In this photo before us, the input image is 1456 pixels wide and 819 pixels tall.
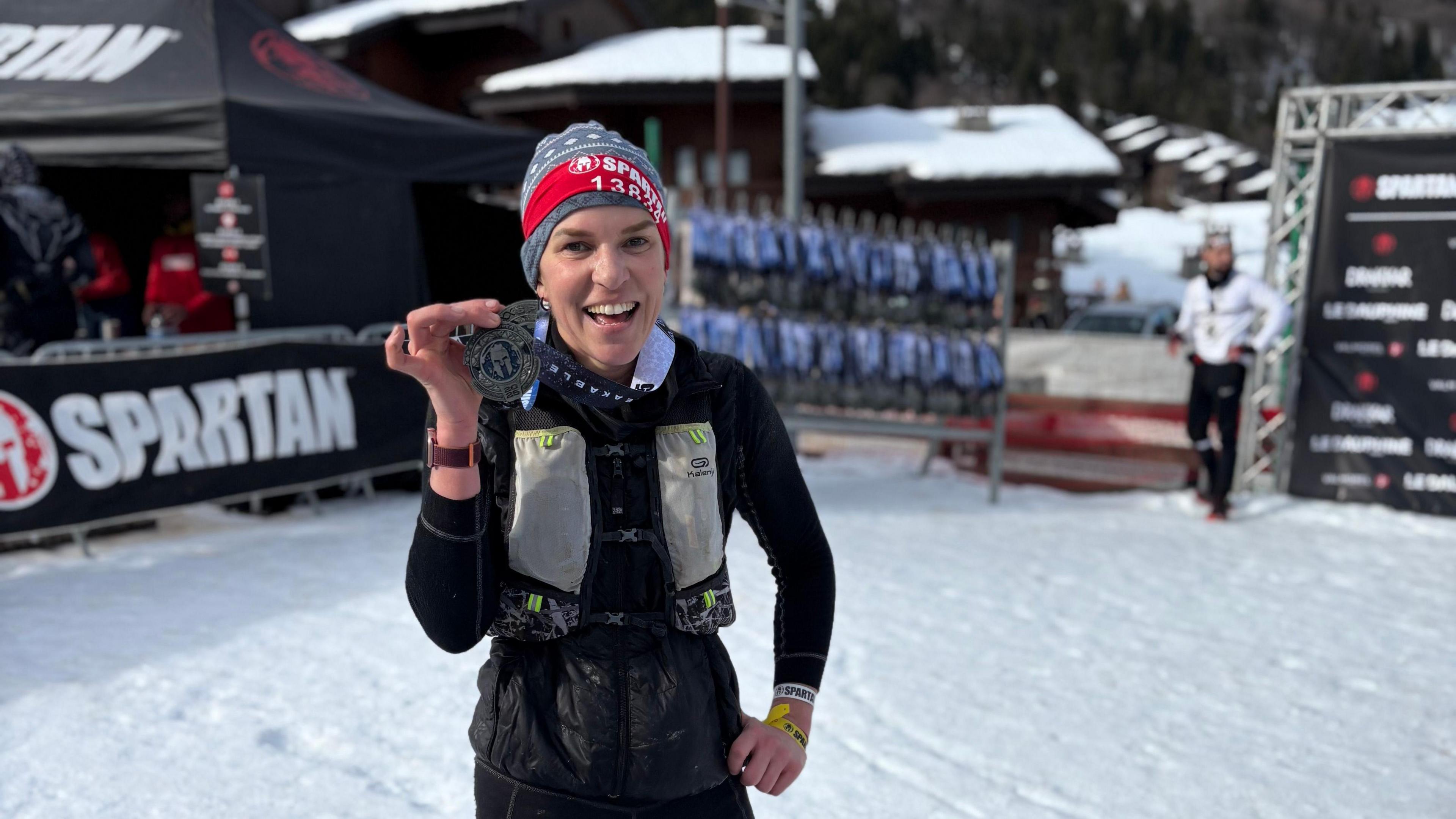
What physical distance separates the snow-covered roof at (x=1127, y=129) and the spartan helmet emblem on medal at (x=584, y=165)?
228 feet

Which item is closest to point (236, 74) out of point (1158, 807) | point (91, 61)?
point (91, 61)

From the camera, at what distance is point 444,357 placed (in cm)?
136

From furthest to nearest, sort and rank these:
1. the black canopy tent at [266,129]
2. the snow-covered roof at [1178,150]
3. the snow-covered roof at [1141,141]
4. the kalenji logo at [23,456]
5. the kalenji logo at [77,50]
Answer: the snow-covered roof at [1141,141] → the snow-covered roof at [1178,150] → the kalenji logo at [77,50] → the black canopy tent at [266,129] → the kalenji logo at [23,456]

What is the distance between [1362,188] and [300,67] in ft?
27.2

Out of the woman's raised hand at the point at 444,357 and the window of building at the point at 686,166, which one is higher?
the window of building at the point at 686,166

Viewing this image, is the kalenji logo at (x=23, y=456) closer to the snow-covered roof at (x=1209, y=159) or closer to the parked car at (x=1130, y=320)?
the parked car at (x=1130, y=320)

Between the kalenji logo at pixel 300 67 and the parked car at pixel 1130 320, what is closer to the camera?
the kalenji logo at pixel 300 67

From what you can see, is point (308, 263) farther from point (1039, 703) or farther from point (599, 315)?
point (599, 315)

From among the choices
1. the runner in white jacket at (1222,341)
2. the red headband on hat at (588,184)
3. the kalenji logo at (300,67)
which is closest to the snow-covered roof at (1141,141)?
the runner in white jacket at (1222,341)

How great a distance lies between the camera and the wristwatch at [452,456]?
1.41 m

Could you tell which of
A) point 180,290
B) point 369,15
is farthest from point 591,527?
point 369,15

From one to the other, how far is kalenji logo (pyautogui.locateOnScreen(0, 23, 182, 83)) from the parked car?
1549 centimetres

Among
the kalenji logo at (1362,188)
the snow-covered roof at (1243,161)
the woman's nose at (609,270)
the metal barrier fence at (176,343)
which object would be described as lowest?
the metal barrier fence at (176,343)

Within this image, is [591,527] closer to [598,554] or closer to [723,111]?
[598,554]
